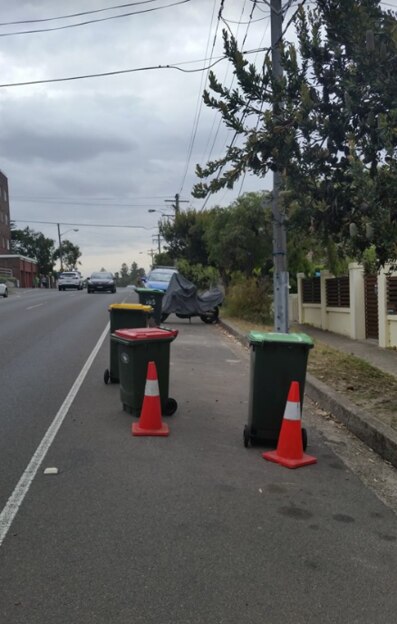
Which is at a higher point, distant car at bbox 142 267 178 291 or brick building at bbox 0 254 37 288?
brick building at bbox 0 254 37 288

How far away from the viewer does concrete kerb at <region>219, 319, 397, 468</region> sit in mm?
5664

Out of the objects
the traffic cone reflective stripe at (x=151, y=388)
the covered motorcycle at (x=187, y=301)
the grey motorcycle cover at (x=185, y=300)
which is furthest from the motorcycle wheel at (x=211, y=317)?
the traffic cone reflective stripe at (x=151, y=388)

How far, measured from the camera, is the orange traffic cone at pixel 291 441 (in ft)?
17.9

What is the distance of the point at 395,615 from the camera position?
3035 millimetres

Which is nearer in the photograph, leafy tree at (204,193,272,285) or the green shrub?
the green shrub

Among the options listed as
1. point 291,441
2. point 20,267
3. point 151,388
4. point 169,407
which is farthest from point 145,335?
point 20,267

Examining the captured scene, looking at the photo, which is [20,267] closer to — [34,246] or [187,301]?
[34,246]

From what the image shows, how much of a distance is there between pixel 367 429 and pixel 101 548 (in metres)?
3.45

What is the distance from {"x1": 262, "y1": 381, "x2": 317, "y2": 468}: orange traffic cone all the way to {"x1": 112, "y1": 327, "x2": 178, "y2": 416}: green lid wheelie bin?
1.90 meters

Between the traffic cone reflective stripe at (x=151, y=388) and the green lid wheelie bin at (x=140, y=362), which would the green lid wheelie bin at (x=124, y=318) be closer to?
the green lid wheelie bin at (x=140, y=362)

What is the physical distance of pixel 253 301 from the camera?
19984mm

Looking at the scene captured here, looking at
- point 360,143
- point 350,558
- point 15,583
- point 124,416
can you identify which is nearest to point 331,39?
point 360,143

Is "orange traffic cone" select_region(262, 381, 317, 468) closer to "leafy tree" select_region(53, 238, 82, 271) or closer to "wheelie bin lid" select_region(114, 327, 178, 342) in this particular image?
"wheelie bin lid" select_region(114, 327, 178, 342)

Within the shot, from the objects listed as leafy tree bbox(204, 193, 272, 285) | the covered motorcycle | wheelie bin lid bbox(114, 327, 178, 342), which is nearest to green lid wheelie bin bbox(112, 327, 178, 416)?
wheelie bin lid bbox(114, 327, 178, 342)
